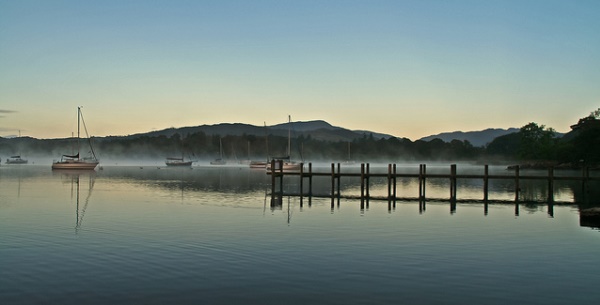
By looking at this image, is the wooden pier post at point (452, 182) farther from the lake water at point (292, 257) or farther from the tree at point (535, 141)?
the tree at point (535, 141)

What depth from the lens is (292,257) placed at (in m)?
18.8

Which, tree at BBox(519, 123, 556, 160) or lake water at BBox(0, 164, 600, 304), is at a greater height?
tree at BBox(519, 123, 556, 160)

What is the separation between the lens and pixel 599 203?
42.2 meters

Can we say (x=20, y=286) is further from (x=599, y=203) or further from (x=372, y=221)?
(x=599, y=203)

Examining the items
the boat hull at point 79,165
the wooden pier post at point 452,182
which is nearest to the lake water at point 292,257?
the wooden pier post at point 452,182

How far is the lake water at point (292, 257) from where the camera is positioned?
1392 cm

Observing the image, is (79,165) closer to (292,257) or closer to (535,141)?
(292,257)

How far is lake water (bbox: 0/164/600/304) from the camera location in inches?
548

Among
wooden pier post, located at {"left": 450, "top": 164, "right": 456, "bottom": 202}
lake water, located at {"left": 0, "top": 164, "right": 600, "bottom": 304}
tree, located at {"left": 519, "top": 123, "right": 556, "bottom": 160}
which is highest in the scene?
tree, located at {"left": 519, "top": 123, "right": 556, "bottom": 160}

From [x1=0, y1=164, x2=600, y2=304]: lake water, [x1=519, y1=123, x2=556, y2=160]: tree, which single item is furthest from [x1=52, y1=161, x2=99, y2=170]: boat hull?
[x1=519, y1=123, x2=556, y2=160]: tree

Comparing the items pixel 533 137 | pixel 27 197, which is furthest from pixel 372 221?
pixel 533 137

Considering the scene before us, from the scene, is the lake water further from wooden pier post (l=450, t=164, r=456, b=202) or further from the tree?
the tree

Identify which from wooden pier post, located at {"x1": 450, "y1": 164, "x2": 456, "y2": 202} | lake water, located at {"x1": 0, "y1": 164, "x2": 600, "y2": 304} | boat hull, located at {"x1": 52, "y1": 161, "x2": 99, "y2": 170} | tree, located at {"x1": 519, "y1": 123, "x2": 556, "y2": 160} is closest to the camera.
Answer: lake water, located at {"x1": 0, "y1": 164, "x2": 600, "y2": 304}

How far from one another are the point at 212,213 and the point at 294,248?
12.7 m
